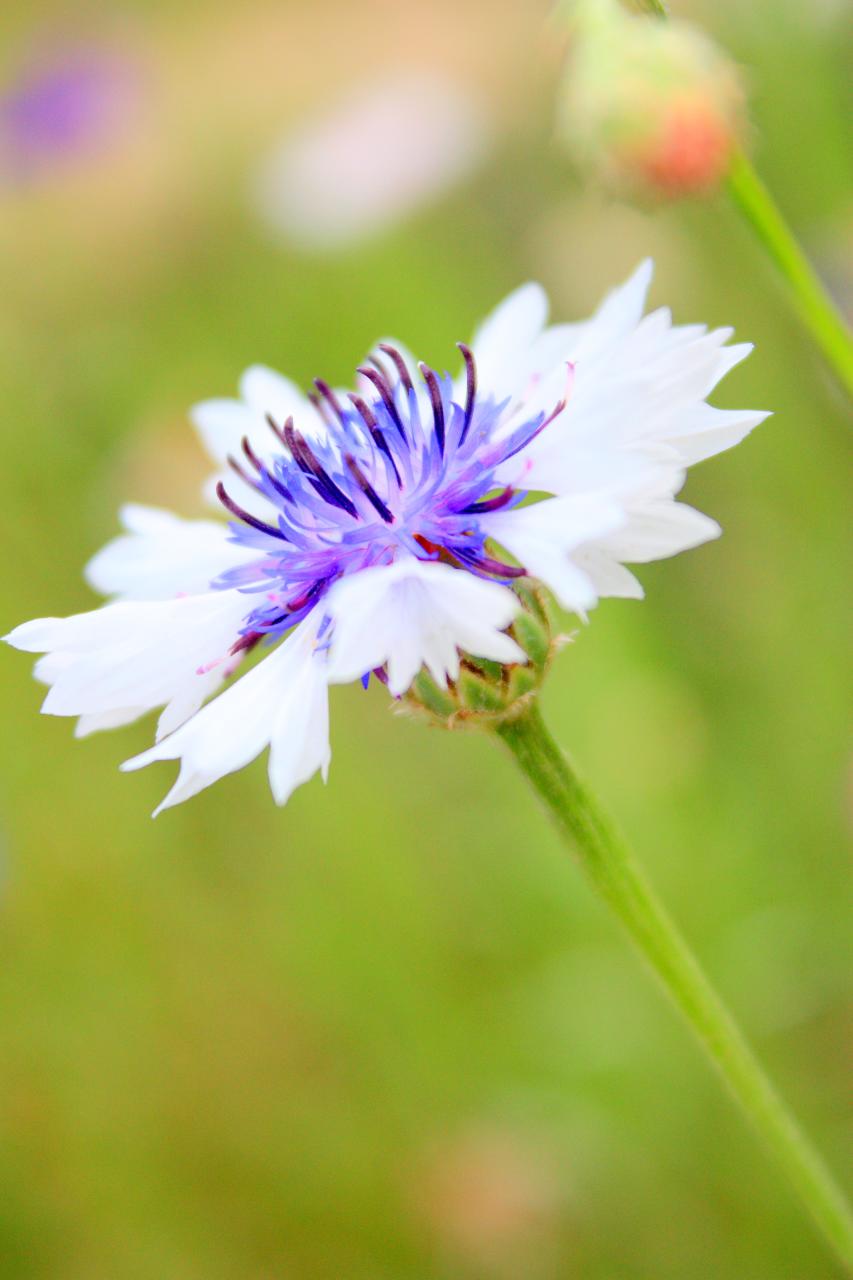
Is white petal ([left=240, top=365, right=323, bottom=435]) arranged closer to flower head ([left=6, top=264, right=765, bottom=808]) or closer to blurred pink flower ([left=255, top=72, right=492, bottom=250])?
flower head ([left=6, top=264, right=765, bottom=808])

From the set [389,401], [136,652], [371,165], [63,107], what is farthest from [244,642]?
[63,107]

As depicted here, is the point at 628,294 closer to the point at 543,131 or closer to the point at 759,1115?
the point at 759,1115

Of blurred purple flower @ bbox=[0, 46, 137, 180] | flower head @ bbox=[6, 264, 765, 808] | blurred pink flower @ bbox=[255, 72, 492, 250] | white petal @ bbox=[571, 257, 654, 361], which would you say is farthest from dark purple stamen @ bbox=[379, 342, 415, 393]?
blurred purple flower @ bbox=[0, 46, 137, 180]

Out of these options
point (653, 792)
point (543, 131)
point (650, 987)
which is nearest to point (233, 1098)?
point (650, 987)

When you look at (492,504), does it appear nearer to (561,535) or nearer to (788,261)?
(561,535)

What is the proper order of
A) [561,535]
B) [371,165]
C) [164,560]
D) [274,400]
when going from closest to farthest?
[561,535] < [164,560] < [274,400] < [371,165]
